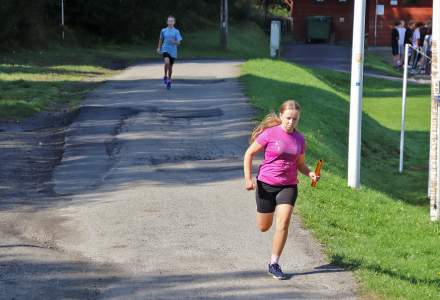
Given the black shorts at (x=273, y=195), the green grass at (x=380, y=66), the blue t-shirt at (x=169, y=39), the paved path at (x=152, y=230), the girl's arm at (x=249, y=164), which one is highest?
the blue t-shirt at (x=169, y=39)

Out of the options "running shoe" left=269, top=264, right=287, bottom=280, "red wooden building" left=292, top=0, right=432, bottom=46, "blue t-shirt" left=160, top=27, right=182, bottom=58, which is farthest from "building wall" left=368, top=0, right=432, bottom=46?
"running shoe" left=269, top=264, right=287, bottom=280

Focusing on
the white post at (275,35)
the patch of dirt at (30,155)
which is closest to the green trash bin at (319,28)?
the white post at (275,35)

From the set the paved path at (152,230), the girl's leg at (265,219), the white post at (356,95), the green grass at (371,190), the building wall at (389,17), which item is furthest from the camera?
the building wall at (389,17)

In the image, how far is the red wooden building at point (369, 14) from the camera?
55312mm

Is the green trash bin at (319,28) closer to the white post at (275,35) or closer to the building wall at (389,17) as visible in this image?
the building wall at (389,17)

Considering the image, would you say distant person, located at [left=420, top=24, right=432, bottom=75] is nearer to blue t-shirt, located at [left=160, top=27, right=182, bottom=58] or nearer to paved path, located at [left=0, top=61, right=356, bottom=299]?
blue t-shirt, located at [left=160, top=27, right=182, bottom=58]

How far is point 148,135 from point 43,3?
24.9 m

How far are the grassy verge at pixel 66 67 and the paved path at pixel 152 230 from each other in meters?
3.65

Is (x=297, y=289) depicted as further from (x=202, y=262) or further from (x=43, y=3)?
(x=43, y=3)

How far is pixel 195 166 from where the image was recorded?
12.3 m

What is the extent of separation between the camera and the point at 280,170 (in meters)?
7.43

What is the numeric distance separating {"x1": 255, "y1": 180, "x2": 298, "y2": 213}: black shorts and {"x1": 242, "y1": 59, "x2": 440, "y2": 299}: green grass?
2.60 ft

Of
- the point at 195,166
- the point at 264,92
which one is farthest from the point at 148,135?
the point at 264,92

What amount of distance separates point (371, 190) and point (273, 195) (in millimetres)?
5832
